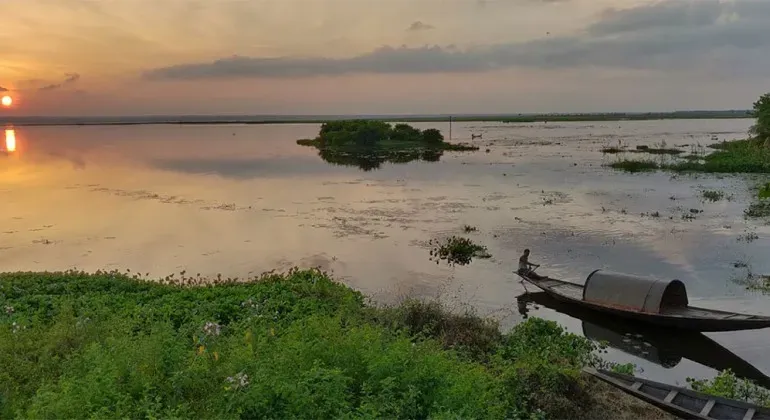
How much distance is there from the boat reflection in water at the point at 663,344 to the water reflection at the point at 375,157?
3131 centimetres

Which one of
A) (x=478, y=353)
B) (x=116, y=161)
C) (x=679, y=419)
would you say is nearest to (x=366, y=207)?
(x=478, y=353)

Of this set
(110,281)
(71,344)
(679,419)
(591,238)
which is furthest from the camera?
(591,238)

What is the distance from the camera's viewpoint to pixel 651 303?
40.1 feet

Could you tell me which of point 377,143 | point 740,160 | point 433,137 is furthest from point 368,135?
point 740,160

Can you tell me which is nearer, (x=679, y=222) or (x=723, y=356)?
(x=723, y=356)

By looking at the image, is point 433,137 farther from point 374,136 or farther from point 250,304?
point 250,304

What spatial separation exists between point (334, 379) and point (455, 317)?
588 centimetres

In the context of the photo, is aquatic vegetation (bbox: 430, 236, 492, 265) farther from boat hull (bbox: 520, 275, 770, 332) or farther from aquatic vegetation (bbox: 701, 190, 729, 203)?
aquatic vegetation (bbox: 701, 190, 729, 203)

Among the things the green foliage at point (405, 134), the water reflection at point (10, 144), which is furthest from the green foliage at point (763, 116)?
the water reflection at point (10, 144)

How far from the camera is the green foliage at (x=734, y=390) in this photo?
8719mm

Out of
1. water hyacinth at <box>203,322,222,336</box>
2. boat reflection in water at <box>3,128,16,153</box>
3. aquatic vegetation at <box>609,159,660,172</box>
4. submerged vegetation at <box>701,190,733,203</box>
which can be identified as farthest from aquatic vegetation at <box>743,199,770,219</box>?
boat reflection in water at <box>3,128,16,153</box>

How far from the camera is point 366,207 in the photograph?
26859 mm

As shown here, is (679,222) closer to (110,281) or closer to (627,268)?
(627,268)

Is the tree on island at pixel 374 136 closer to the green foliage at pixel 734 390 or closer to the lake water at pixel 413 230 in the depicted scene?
the lake water at pixel 413 230
